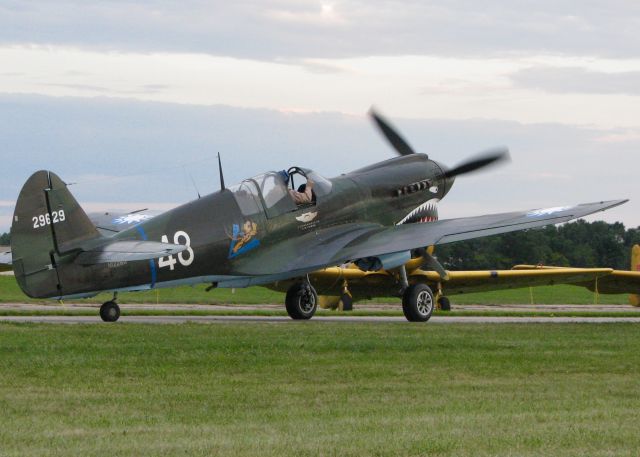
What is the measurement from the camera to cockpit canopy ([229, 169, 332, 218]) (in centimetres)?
1897

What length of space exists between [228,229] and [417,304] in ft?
12.6

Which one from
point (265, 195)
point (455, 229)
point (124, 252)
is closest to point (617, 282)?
point (455, 229)

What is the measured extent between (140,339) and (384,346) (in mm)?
3085

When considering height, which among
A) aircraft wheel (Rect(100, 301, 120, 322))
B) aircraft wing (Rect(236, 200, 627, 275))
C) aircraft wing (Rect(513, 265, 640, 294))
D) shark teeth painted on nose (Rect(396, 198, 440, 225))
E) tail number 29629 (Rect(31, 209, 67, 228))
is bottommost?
aircraft wing (Rect(513, 265, 640, 294))

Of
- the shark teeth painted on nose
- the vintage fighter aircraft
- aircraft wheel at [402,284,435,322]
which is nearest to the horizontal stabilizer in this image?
the vintage fighter aircraft

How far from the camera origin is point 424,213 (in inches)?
898

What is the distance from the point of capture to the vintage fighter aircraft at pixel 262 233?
1670cm

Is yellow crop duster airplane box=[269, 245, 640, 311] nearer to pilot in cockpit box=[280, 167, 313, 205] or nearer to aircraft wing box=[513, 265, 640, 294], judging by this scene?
aircraft wing box=[513, 265, 640, 294]

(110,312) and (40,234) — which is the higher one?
(40,234)

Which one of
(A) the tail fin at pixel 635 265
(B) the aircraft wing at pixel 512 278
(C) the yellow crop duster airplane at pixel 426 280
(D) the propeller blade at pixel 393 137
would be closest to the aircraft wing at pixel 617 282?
(C) the yellow crop duster airplane at pixel 426 280

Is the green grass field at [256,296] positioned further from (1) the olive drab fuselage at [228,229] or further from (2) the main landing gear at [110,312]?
(2) the main landing gear at [110,312]

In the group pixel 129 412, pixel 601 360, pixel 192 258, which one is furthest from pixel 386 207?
pixel 129 412

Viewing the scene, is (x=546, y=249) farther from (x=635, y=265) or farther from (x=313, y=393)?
(x=313, y=393)

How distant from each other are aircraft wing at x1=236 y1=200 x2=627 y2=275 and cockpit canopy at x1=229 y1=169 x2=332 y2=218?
623mm
